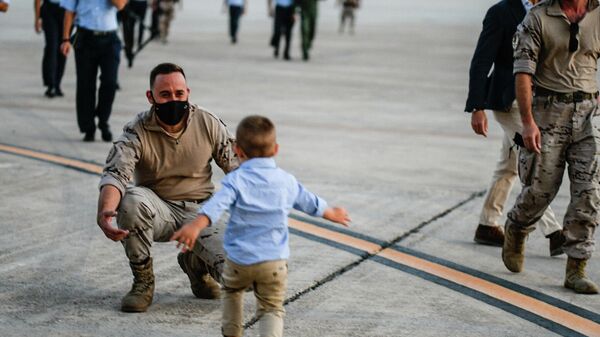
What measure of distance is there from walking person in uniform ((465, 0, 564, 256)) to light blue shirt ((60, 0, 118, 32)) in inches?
180

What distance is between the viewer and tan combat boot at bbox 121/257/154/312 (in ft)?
17.9

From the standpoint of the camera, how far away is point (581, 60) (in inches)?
240

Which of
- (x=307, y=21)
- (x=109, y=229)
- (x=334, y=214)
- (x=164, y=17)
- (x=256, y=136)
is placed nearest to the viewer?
(x=256, y=136)

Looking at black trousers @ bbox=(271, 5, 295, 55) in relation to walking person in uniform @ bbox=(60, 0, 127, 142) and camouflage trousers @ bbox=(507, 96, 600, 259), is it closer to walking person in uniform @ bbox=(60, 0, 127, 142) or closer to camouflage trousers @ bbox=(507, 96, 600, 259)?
walking person in uniform @ bbox=(60, 0, 127, 142)

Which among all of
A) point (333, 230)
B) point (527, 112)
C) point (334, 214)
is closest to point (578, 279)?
point (527, 112)

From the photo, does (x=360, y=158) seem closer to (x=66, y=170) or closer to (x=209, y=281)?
(x=66, y=170)

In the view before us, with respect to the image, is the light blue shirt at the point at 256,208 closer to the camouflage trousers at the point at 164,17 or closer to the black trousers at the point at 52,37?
the black trousers at the point at 52,37

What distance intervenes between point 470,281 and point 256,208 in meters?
2.15

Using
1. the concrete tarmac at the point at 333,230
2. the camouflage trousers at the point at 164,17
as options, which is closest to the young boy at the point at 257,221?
the concrete tarmac at the point at 333,230

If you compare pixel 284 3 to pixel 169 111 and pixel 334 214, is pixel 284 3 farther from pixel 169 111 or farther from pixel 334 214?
pixel 334 214

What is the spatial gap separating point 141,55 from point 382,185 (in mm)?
11691

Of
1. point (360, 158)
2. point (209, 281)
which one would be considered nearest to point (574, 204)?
point (209, 281)

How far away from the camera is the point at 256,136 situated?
4504mm

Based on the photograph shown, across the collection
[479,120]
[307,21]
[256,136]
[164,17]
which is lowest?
[164,17]
